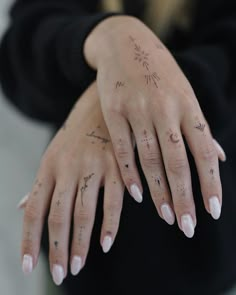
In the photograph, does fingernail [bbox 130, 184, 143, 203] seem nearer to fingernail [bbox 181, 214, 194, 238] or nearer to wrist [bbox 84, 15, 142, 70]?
fingernail [bbox 181, 214, 194, 238]

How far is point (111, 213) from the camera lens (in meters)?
0.51

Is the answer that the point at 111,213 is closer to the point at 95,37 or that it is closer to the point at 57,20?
the point at 95,37

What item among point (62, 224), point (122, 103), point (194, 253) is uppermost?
point (122, 103)

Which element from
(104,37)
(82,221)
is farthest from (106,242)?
(104,37)

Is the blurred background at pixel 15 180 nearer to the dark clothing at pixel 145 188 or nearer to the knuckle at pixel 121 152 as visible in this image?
the dark clothing at pixel 145 188

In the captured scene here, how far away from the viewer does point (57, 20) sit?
2.28 ft

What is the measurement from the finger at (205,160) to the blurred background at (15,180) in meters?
0.57

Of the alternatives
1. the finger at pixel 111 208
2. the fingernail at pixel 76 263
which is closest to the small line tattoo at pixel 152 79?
the finger at pixel 111 208

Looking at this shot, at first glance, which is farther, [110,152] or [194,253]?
[194,253]

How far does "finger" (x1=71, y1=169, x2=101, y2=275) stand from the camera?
0.52 m

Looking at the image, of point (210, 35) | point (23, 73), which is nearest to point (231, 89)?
point (210, 35)

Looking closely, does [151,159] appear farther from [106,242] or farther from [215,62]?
[215,62]

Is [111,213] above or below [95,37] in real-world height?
below

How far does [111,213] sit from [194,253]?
19cm
